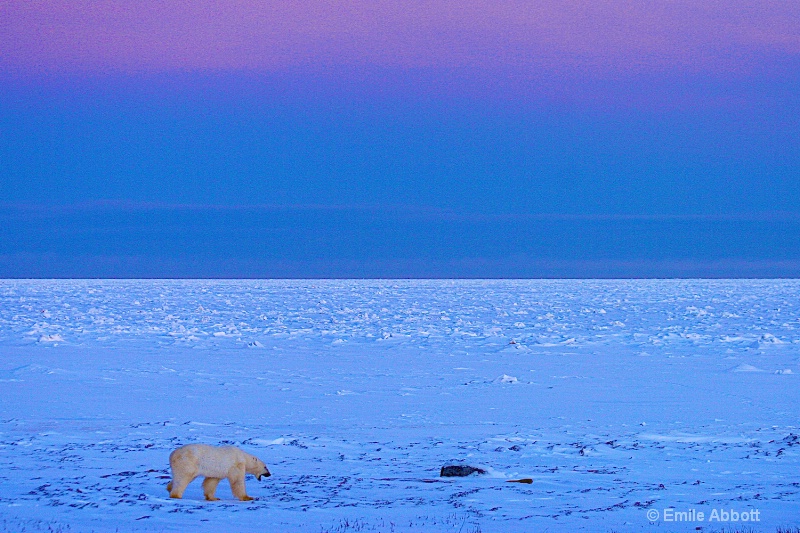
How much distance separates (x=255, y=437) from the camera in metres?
7.45

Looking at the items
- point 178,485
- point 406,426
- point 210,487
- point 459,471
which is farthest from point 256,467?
point 406,426


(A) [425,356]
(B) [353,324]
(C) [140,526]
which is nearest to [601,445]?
(C) [140,526]

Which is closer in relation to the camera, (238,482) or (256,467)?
(238,482)

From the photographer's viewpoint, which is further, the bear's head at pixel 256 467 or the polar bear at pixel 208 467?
the bear's head at pixel 256 467

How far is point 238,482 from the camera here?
17.3 ft

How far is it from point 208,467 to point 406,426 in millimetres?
3150

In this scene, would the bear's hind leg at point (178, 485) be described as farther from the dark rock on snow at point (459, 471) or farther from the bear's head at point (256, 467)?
the dark rock on snow at point (459, 471)

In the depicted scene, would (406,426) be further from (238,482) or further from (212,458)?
(212,458)

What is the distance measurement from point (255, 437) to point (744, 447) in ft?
12.8

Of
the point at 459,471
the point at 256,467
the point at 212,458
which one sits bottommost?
the point at 459,471

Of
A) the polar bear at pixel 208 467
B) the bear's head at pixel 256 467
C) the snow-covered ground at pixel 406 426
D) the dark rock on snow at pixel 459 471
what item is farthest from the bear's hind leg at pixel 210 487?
the dark rock on snow at pixel 459 471

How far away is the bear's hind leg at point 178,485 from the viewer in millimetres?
5121

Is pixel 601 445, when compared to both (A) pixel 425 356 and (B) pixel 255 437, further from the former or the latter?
(A) pixel 425 356

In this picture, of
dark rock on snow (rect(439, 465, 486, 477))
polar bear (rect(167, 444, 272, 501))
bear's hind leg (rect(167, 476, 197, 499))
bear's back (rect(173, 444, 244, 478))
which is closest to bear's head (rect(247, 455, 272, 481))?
polar bear (rect(167, 444, 272, 501))
